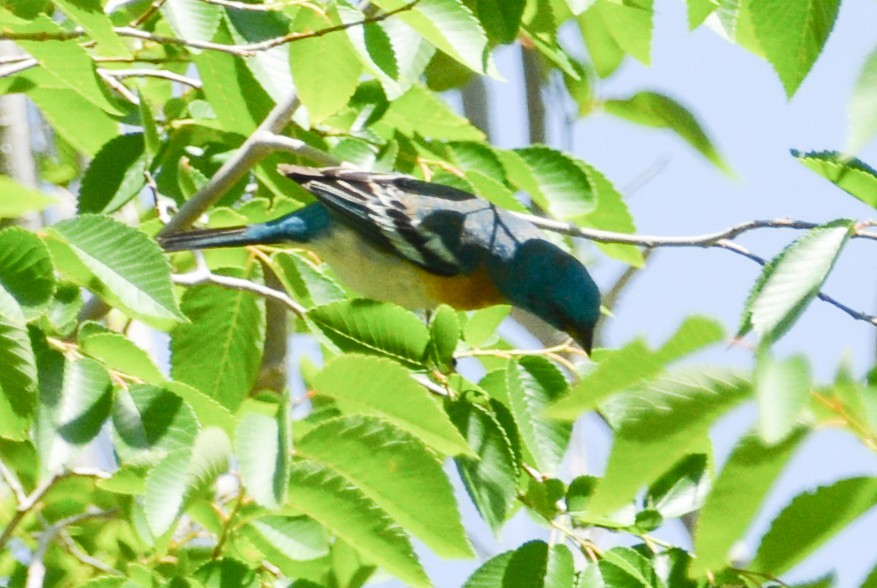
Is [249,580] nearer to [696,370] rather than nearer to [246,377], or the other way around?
[246,377]

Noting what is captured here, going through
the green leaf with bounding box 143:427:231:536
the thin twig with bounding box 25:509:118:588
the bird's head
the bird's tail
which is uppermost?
the green leaf with bounding box 143:427:231:536

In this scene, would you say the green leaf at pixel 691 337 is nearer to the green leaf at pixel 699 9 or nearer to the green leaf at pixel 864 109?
the green leaf at pixel 864 109

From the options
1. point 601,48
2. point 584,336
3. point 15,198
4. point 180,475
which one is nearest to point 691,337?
point 15,198

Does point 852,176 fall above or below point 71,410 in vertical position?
above

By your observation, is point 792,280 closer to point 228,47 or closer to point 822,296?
point 822,296

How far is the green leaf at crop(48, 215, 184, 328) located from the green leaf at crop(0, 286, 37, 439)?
6.9 inches

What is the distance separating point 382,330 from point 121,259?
1.58ft

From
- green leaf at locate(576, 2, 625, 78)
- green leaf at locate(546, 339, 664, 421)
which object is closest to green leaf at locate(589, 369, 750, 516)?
green leaf at locate(546, 339, 664, 421)

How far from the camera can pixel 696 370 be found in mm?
1065

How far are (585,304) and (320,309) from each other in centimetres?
140

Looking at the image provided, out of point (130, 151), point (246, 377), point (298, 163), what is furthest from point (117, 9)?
point (246, 377)

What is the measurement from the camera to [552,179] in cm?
277

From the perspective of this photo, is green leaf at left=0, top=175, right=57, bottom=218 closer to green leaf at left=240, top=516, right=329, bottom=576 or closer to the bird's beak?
green leaf at left=240, top=516, right=329, bottom=576

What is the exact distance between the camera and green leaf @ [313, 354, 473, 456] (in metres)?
1.76
